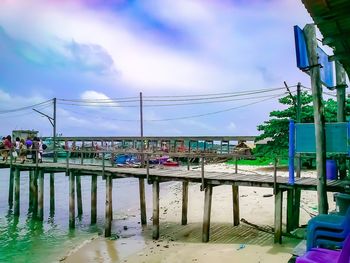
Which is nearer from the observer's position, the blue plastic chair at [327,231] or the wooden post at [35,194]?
the blue plastic chair at [327,231]

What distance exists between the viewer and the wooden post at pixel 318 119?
7.79 m

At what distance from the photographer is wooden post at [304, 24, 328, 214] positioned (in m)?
7.79

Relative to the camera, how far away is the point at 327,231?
577cm

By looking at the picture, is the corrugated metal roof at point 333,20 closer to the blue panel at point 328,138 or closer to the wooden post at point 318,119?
the wooden post at point 318,119

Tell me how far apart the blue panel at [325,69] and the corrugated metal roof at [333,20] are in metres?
2.80

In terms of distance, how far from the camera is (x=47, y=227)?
1652cm

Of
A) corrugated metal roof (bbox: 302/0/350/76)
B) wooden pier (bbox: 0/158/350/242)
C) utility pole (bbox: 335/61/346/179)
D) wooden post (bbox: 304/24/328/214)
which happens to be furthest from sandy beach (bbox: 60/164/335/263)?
corrugated metal roof (bbox: 302/0/350/76)

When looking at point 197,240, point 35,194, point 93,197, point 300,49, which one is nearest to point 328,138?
point 300,49

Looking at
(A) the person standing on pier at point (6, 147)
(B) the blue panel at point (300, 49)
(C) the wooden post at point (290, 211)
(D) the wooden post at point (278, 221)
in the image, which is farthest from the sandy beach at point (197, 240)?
(A) the person standing on pier at point (6, 147)

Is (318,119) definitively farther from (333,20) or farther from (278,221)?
(333,20)

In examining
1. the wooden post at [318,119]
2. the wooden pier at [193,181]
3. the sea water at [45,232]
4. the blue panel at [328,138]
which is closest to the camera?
the wooden post at [318,119]

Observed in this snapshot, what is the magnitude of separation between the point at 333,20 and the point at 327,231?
3.21 meters

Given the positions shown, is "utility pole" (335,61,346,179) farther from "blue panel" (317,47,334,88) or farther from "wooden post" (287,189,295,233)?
"wooden post" (287,189,295,233)

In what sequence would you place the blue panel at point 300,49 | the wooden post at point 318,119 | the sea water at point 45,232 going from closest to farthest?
the blue panel at point 300,49
the wooden post at point 318,119
the sea water at point 45,232
